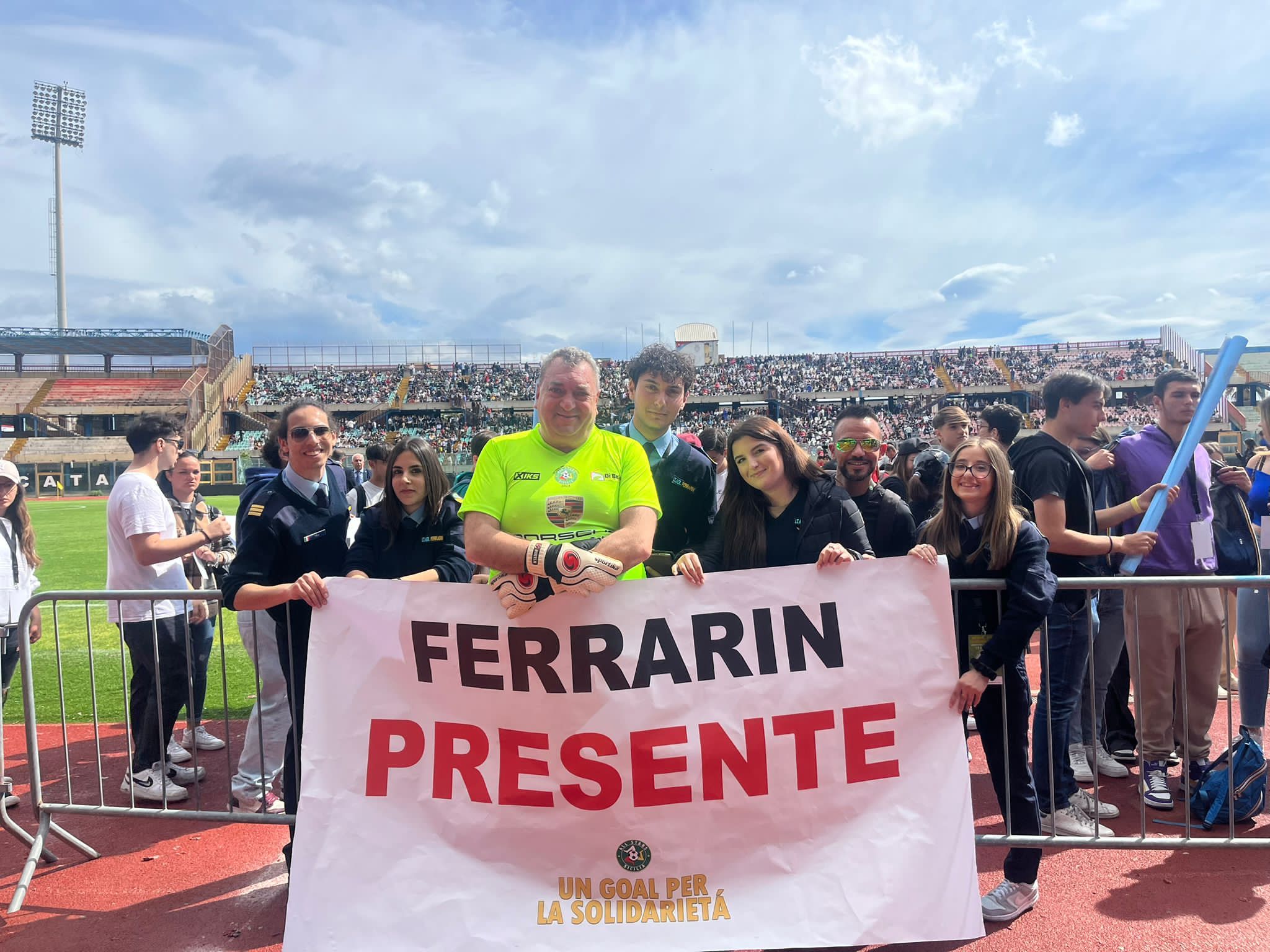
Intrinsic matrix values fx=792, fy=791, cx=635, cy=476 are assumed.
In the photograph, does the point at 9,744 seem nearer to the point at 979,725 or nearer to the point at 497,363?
the point at 979,725

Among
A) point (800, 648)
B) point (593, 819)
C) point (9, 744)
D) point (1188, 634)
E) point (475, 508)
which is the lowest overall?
point (9, 744)

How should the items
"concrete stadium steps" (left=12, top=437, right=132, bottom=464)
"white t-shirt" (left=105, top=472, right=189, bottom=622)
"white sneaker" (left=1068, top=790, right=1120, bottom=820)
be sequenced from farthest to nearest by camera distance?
"concrete stadium steps" (left=12, top=437, right=132, bottom=464), "white t-shirt" (left=105, top=472, right=189, bottom=622), "white sneaker" (left=1068, top=790, right=1120, bottom=820)

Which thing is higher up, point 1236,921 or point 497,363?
point 497,363

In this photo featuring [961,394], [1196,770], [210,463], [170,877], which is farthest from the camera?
[961,394]

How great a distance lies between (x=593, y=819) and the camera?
2979mm

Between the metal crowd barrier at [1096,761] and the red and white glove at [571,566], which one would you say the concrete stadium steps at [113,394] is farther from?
the metal crowd barrier at [1096,761]

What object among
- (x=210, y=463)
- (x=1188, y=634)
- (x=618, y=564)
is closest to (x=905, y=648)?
(x=618, y=564)

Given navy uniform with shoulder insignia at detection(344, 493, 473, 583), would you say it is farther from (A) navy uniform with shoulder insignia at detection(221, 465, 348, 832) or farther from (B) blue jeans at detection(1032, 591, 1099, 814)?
(B) blue jeans at detection(1032, 591, 1099, 814)

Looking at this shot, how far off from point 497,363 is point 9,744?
215 ft

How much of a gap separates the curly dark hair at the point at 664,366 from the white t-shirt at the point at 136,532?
2.85 m

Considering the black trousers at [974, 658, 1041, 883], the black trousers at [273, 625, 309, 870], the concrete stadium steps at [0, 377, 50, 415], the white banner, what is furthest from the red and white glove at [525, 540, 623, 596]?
the concrete stadium steps at [0, 377, 50, 415]

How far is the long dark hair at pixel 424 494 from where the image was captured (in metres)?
3.62

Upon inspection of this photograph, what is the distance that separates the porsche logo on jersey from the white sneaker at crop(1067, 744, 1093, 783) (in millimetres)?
3390

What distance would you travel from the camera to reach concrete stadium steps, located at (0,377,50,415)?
57406 mm
